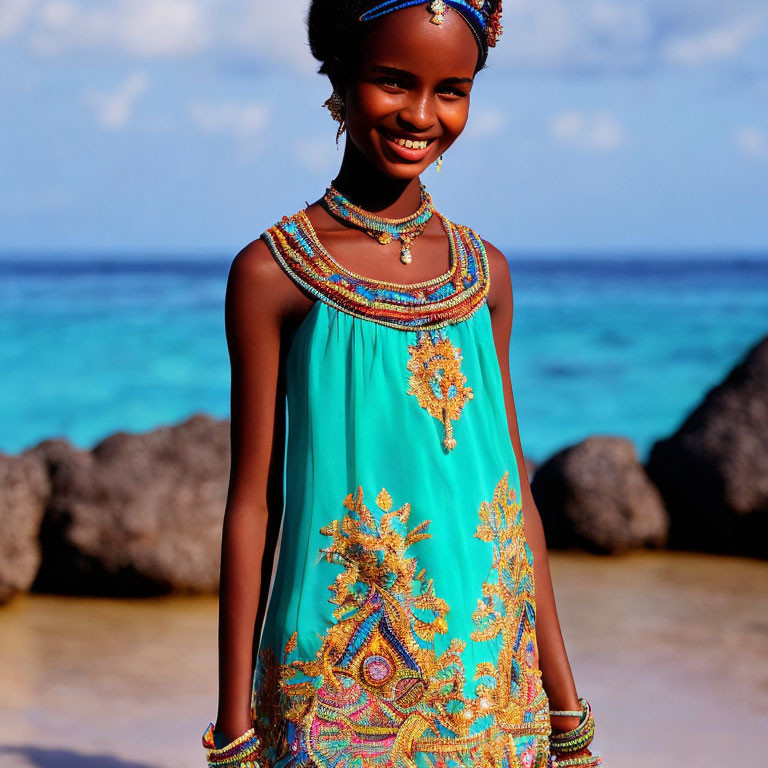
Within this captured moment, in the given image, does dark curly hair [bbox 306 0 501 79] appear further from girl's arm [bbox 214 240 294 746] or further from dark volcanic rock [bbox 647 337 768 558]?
dark volcanic rock [bbox 647 337 768 558]

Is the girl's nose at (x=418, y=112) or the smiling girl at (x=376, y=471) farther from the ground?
the girl's nose at (x=418, y=112)

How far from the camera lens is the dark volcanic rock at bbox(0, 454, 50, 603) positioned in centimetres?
684

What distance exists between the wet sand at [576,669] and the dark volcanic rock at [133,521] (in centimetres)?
14

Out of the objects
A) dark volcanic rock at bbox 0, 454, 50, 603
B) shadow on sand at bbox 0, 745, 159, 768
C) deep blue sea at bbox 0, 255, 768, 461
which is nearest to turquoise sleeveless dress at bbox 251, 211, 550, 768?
shadow on sand at bbox 0, 745, 159, 768

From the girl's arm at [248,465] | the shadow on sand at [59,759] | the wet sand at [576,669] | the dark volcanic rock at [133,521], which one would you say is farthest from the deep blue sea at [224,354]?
the girl's arm at [248,465]

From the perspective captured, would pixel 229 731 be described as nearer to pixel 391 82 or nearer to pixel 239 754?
pixel 239 754

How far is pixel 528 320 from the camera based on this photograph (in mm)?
33219

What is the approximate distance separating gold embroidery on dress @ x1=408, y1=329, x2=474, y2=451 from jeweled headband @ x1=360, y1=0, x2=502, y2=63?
61 centimetres

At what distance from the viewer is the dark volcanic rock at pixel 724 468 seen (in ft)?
26.3

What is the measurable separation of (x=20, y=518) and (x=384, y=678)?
5004 millimetres

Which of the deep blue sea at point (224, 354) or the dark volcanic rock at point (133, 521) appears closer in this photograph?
the dark volcanic rock at point (133, 521)

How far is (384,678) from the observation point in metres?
2.37

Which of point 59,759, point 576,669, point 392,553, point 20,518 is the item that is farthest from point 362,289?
point 20,518

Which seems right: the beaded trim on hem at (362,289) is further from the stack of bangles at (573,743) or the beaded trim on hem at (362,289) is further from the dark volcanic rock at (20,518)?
the dark volcanic rock at (20,518)
